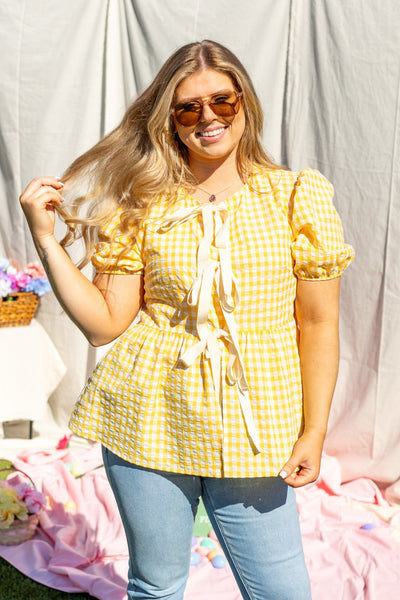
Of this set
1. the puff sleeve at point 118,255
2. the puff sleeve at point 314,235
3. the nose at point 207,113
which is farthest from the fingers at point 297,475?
the nose at point 207,113

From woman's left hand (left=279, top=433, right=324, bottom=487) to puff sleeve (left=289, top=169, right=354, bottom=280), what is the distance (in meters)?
0.37

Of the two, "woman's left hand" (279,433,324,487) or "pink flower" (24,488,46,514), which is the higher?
"woman's left hand" (279,433,324,487)

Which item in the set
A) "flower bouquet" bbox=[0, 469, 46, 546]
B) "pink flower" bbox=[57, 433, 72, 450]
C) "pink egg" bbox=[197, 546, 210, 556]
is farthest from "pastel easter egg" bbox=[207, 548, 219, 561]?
"pink flower" bbox=[57, 433, 72, 450]

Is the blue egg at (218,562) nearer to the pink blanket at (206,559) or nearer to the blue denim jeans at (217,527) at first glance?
the pink blanket at (206,559)

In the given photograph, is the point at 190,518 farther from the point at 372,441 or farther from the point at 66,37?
the point at 66,37

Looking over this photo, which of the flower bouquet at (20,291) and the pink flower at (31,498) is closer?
the pink flower at (31,498)

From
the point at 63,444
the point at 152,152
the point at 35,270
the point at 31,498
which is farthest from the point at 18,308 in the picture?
the point at 152,152

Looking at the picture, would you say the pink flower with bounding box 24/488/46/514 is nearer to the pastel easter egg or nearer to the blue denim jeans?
the pastel easter egg

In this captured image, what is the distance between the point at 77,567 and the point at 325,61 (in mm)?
2303

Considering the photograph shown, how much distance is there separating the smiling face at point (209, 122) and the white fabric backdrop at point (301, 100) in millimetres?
1454

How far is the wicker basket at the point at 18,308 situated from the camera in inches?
147

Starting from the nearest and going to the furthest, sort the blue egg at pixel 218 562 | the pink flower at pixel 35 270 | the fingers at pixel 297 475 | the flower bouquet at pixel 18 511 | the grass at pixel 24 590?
the fingers at pixel 297 475 → the grass at pixel 24 590 → the blue egg at pixel 218 562 → the flower bouquet at pixel 18 511 → the pink flower at pixel 35 270

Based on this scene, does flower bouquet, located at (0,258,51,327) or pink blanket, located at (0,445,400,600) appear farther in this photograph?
flower bouquet, located at (0,258,51,327)

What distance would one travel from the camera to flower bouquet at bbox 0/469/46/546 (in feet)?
9.50
